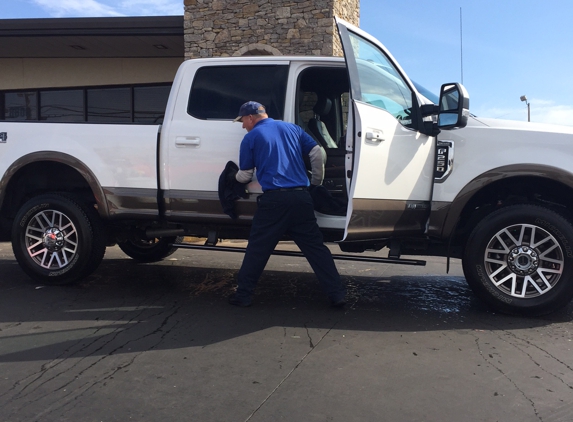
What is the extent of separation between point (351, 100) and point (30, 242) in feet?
11.4

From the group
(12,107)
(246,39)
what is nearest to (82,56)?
(12,107)

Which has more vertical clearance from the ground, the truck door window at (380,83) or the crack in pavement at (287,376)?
the truck door window at (380,83)

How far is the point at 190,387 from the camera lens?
3.21 m

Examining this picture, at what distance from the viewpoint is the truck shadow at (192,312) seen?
4027 millimetres

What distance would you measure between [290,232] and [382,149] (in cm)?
103

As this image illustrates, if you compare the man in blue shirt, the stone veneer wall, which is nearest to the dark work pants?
the man in blue shirt

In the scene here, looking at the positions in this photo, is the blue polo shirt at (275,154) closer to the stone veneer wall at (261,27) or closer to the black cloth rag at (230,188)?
the black cloth rag at (230,188)

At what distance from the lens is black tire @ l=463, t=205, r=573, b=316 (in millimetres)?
4453

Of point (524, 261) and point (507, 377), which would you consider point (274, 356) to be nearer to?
point (507, 377)

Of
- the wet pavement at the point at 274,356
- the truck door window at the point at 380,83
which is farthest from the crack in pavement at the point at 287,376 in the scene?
the truck door window at the point at 380,83

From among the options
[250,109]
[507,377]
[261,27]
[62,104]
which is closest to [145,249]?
[250,109]

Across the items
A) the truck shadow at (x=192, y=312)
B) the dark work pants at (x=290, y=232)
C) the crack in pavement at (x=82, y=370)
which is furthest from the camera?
the dark work pants at (x=290, y=232)

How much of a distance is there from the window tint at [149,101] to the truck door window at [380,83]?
11.8 m

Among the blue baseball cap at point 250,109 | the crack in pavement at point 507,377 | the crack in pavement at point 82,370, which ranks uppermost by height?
the blue baseball cap at point 250,109
